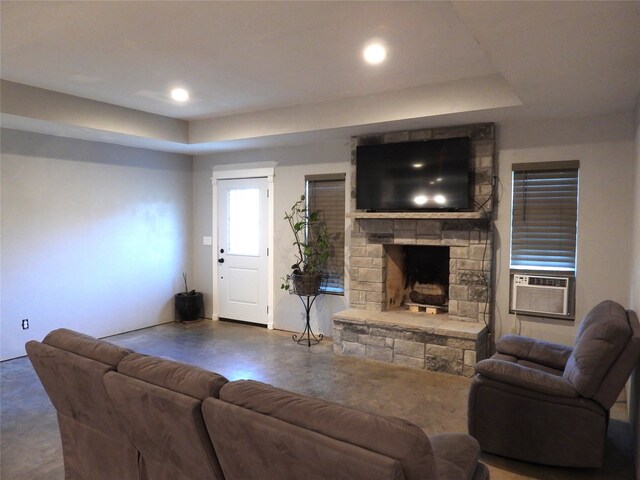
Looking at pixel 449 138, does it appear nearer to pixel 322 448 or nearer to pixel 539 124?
pixel 539 124

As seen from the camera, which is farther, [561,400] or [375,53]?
[375,53]

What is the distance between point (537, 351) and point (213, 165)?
192 inches

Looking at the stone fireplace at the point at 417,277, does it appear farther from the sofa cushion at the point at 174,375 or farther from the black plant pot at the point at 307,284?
the sofa cushion at the point at 174,375

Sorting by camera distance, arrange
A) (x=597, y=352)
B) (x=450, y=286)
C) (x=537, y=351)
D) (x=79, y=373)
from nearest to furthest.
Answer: (x=79, y=373)
(x=597, y=352)
(x=537, y=351)
(x=450, y=286)

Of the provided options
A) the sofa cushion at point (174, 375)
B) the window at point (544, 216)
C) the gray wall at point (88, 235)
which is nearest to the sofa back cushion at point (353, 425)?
the sofa cushion at point (174, 375)

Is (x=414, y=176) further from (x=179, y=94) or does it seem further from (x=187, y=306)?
(x=187, y=306)

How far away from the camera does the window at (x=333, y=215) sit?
5461 mm

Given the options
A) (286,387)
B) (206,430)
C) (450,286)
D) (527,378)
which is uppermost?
(450,286)

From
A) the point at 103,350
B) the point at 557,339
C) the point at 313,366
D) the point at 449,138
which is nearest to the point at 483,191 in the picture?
the point at 449,138

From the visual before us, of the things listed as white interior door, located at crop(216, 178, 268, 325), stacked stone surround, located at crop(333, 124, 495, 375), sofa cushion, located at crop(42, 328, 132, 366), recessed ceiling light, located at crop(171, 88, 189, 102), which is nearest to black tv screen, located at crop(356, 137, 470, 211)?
stacked stone surround, located at crop(333, 124, 495, 375)

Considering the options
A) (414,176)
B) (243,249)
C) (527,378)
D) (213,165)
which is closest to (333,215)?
(414,176)

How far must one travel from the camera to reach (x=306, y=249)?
545cm

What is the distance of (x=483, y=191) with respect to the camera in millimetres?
4465

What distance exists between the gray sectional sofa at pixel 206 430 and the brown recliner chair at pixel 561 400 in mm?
950
